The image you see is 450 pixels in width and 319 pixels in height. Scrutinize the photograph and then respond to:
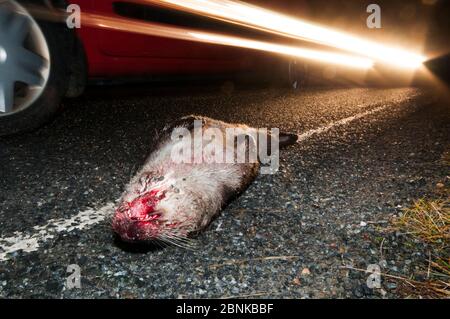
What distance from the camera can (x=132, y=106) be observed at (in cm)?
526

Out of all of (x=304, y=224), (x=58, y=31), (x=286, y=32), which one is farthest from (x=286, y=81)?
(x=304, y=224)

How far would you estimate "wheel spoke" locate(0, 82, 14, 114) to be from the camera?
3.26 m

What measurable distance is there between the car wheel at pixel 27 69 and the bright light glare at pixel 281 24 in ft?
4.59

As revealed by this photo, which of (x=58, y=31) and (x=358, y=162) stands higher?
(x=58, y=31)

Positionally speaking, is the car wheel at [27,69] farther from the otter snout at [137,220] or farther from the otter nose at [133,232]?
the otter nose at [133,232]

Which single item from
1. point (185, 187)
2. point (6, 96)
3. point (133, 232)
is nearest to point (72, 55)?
point (6, 96)

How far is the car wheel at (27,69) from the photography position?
10.6 ft

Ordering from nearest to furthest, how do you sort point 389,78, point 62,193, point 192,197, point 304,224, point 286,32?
point 192,197 < point 304,224 < point 62,193 < point 286,32 < point 389,78

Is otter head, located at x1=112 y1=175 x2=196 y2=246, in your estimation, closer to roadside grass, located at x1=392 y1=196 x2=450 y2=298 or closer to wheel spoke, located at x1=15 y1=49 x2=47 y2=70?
roadside grass, located at x1=392 y1=196 x2=450 y2=298

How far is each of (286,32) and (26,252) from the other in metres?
6.11

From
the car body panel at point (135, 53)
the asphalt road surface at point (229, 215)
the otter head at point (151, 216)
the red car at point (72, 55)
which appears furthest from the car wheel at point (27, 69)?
the otter head at point (151, 216)

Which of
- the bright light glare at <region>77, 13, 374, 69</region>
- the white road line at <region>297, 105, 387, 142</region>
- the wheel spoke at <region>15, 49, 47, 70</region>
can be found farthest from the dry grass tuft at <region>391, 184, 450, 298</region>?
the bright light glare at <region>77, 13, 374, 69</region>
